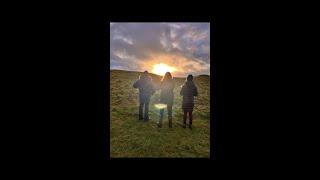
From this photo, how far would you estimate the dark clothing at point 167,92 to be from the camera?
16.2 ft

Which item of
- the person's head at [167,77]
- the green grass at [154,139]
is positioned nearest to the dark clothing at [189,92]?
the person's head at [167,77]

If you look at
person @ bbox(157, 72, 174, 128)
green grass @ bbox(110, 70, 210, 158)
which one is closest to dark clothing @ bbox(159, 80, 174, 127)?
person @ bbox(157, 72, 174, 128)

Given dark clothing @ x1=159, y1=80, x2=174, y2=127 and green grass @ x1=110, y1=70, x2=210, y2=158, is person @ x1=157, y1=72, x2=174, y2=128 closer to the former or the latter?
dark clothing @ x1=159, y1=80, x2=174, y2=127

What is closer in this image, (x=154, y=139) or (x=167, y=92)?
(x=154, y=139)

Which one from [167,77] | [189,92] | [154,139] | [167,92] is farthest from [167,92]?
[154,139]

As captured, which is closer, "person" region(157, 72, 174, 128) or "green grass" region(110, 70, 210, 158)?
"green grass" region(110, 70, 210, 158)

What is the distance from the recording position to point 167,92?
5.00 metres

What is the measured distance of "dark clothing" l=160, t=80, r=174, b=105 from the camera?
495 centimetres

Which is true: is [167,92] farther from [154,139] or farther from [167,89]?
[154,139]

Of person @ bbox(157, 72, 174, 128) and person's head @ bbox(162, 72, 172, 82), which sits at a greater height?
person's head @ bbox(162, 72, 172, 82)
